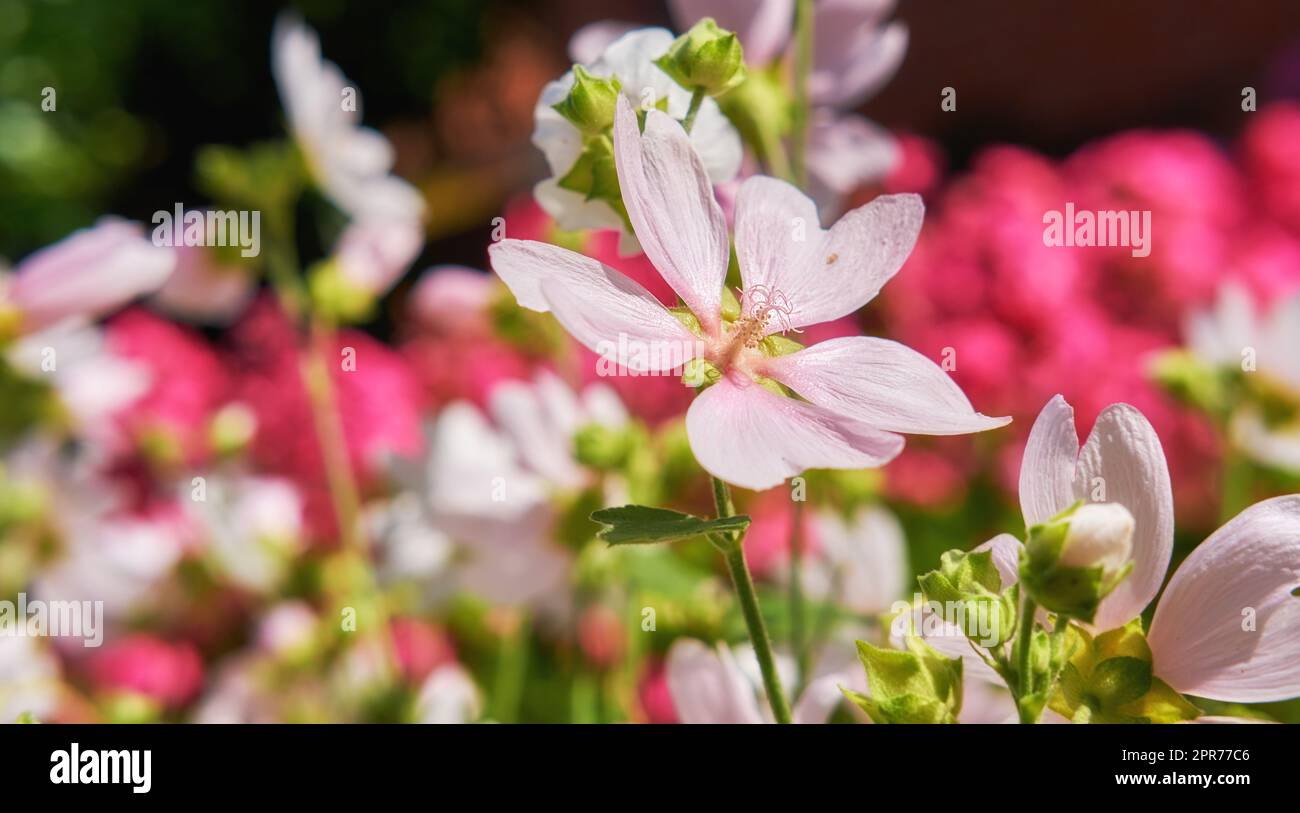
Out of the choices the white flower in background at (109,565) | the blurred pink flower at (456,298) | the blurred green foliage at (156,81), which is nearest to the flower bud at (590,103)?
the blurred pink flower at (456,298)

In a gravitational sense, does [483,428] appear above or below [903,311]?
below

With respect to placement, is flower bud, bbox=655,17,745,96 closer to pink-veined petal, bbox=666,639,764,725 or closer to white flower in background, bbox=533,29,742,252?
white flower in background, bbox=533,29,742,252

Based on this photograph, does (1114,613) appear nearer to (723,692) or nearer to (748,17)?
(723,692)

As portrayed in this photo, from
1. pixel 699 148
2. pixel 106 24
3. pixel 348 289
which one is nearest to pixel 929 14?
pixel 106 24

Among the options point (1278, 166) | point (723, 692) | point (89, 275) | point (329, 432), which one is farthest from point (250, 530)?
point (1278, 166)

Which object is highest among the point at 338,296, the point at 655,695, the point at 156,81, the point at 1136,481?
the point at 156,81

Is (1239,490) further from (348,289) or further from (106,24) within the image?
(106,24)

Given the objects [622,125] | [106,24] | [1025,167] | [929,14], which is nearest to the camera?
[622,125]
